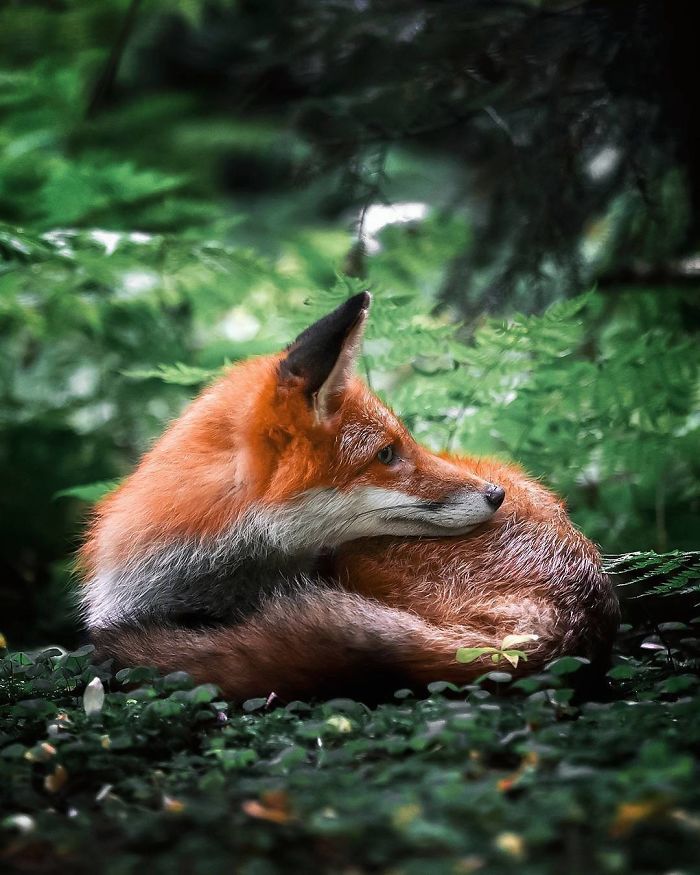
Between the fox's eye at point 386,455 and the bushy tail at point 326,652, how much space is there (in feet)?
1.38

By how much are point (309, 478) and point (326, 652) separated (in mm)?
489

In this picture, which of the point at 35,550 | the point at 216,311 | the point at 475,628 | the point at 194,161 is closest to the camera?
the point at 475,628

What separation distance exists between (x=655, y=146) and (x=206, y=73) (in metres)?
7.56

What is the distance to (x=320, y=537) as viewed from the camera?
7.59ft

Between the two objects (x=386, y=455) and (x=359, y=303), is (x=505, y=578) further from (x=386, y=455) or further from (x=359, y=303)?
(x=359, y=303)

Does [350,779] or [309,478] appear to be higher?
[309,478]

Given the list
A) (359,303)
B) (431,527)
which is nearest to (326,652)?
(431,527)

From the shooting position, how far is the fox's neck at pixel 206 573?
227cm

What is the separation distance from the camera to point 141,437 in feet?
15.9

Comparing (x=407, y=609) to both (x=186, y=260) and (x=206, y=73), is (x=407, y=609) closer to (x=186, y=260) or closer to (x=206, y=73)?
(x=186, y=260)

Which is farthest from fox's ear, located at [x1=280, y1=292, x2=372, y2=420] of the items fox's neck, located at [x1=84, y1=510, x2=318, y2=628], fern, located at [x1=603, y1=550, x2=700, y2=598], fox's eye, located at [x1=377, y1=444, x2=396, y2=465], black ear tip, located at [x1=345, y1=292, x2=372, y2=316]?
fern, located at [x1=603, y1=550, x2=700, y2=598]

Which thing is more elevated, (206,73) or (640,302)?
(206,73)

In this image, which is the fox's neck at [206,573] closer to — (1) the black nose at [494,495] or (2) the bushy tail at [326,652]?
(2) the bushy tail at [326,652]

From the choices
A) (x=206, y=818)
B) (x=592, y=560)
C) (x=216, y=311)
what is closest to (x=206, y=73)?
(x=216, y=311)
